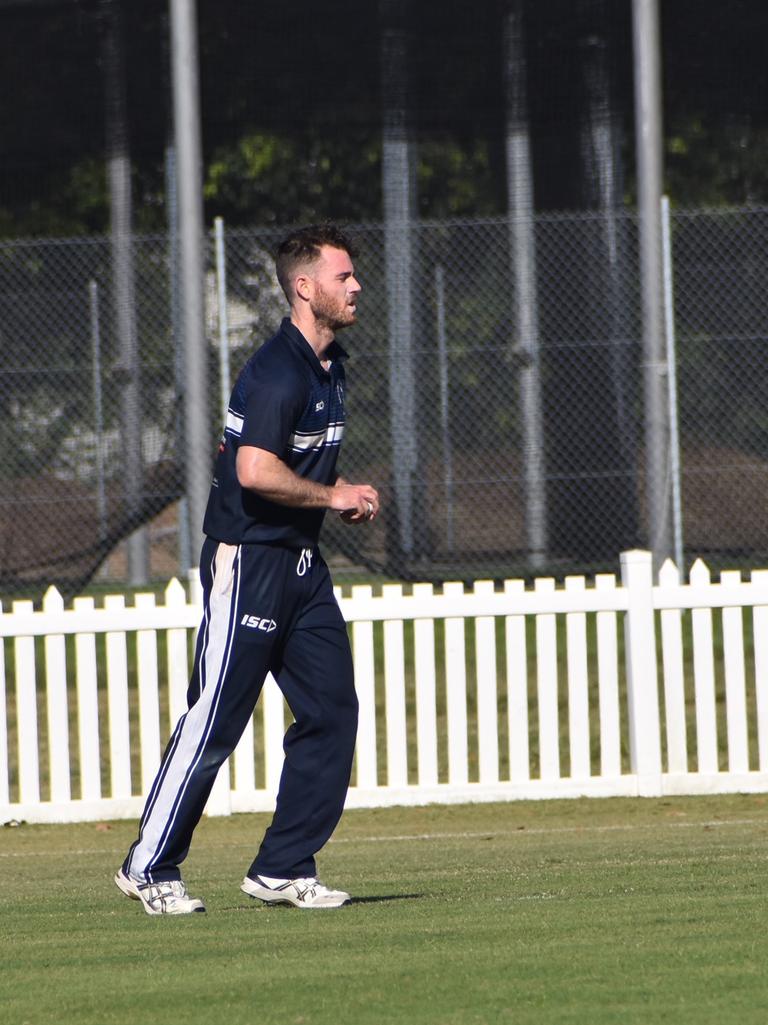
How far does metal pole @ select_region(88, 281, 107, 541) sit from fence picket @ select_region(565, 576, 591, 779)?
5.03 metres

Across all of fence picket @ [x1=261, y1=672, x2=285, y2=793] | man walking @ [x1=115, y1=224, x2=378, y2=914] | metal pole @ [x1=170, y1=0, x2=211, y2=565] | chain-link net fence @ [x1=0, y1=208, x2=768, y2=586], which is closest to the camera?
man walking @ [x1=115, y1=224, x2=378, y2=914]

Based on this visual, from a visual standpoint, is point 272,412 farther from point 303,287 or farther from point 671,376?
point 671,376

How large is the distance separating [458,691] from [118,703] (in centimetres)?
153

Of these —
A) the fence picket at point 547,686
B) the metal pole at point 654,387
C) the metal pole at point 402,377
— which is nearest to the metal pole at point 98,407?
the metal pole at point 402,377

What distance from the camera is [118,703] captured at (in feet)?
27.8

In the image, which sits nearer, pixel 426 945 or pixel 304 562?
pixel 426 945

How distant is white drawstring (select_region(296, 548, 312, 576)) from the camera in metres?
4.97

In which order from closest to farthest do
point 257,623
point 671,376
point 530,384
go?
point 257,623 < point 671,376 < point 530,384

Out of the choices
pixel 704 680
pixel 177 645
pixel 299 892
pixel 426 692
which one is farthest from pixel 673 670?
pixel 299 892

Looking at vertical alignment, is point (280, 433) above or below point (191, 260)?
below

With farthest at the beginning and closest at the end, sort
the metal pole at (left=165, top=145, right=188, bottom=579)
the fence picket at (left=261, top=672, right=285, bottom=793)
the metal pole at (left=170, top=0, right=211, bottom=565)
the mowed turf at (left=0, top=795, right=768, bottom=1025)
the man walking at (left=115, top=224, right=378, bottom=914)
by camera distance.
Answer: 1. the metal pole at (left=165, top=145, right=188, bottom=579)
2. the metal pole at (left=170, top=0, right=211, bottom=565)
3. the fence picket at (left=261, top=672, right=285, bottom=793)
4. the man walking at (left=115, top=224, right=378, bottom=914)
5. the mowed turf at (left=0, top=795, right=768, bottom=1025)

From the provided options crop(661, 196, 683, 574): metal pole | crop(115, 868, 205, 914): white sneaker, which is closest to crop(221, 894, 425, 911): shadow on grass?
crop(115, 868, 205, 914): white sneaker

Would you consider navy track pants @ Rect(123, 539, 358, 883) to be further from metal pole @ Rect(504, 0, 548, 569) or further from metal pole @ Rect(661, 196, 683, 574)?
metal pole @ Rect(504, 0, 548, 569)

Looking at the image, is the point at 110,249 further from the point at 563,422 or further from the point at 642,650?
the point at 642,650
